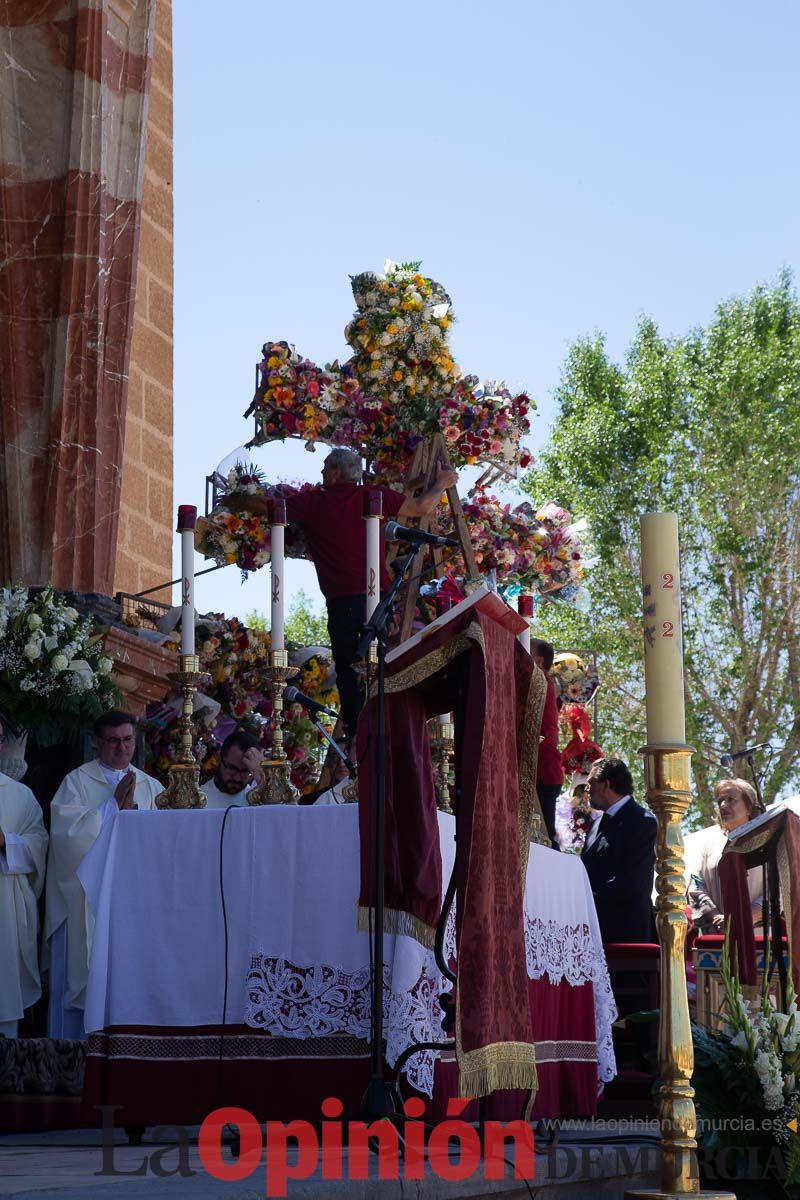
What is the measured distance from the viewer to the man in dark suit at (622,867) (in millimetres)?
8086

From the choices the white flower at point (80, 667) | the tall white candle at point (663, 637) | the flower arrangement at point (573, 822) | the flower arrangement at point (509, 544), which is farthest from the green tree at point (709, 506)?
the tall white candle at point (663, 637)

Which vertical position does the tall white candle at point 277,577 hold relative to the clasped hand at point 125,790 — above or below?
above

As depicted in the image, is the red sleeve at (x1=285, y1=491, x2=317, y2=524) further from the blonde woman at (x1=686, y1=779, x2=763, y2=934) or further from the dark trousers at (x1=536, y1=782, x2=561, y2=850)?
the blonde woman at (x1=686, y1=779, x2=763, y2=934)

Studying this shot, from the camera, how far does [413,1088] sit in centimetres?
488

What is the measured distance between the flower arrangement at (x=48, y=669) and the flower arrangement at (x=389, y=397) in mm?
1330

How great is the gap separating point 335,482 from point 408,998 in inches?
108

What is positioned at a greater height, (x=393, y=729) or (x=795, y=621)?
(x=795, y=621)

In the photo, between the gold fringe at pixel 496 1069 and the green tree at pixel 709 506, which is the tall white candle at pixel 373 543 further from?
the green tree at pixel 709 506

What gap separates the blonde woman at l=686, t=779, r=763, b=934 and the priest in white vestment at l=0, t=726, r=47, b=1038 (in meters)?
3.37

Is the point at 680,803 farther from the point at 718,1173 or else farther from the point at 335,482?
the point at 335,482

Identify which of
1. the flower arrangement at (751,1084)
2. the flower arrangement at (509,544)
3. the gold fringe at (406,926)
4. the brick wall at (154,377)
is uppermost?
the brick wall at (154,377)

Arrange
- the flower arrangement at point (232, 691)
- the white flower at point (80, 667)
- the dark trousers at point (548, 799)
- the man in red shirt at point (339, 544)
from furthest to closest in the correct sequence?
the flower arrangement at point (232, 691) < the white flower at point (80, 667) < the dark trousers at point (548, 799) < the man in red shirt at point (339, 544)

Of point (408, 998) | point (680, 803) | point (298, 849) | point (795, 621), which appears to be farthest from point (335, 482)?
point (795, 621)

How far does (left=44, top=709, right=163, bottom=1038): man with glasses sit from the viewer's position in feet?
23.0
